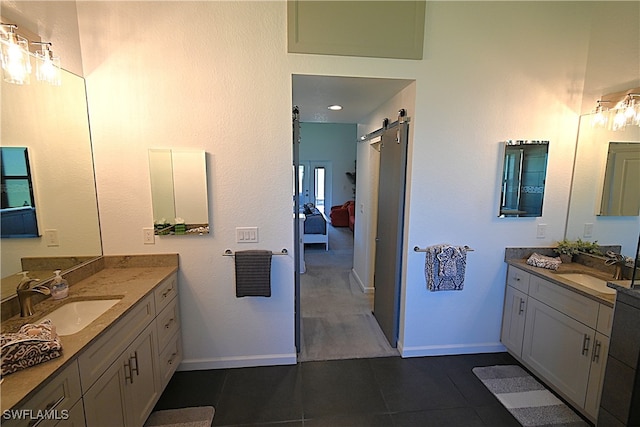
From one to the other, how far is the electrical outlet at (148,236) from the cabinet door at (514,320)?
10.1ft

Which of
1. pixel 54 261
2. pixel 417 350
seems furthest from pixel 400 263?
pixel 54 261

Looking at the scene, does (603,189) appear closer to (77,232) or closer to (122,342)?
(122,342)

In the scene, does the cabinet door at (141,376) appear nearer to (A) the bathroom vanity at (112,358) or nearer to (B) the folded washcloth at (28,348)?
(A) the bathroom vanity at (112,358)

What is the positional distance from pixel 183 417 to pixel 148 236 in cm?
132

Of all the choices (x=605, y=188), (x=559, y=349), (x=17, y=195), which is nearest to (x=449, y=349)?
(x=559, y=349)

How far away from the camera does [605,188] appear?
2.35m

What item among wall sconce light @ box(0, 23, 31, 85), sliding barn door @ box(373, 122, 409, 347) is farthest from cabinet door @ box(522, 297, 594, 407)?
wall sconce light @ box(0, 23, 31, 85)

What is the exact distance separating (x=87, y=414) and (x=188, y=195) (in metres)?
1.40

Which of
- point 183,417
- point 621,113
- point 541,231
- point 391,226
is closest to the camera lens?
point 183,417

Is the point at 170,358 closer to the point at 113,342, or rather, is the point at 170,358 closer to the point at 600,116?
the point at 113,342

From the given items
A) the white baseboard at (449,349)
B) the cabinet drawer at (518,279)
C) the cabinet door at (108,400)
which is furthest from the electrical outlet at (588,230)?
the cabinet door at (108,400)

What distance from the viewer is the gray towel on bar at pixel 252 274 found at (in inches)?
90.1

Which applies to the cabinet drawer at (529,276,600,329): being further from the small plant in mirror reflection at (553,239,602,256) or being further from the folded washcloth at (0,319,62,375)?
the folded washcloth at (0,319,62,375)

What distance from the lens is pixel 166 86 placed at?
2123mm
